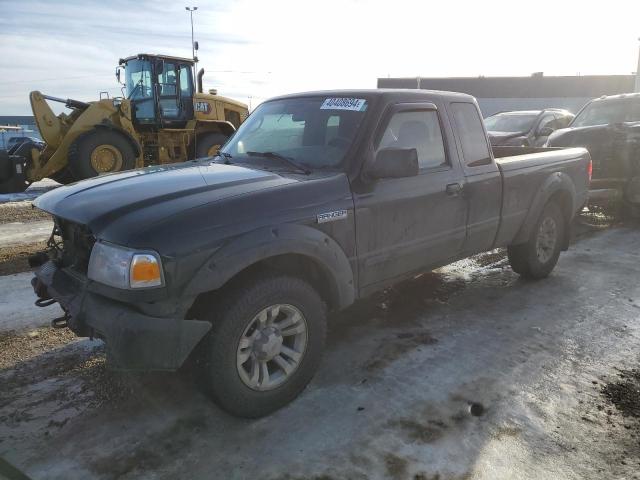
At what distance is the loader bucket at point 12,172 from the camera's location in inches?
412

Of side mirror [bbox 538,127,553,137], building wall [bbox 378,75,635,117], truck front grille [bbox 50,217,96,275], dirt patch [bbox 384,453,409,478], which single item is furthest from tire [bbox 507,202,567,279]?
building wall [bbox 378,75,635,117]

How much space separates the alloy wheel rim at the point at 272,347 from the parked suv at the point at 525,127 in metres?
9.39

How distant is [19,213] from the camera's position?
360 inches

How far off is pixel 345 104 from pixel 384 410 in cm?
216

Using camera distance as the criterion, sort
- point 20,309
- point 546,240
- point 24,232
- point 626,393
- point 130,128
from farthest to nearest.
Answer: point 130,128, point 24,232, point 546,240, point 20,309, point 626,393

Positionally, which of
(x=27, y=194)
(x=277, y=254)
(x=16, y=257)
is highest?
(x=277, y=254)

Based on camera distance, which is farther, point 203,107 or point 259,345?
point 203,107

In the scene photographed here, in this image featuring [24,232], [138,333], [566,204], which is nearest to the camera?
[138,333]

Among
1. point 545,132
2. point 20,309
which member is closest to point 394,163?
point 20,309

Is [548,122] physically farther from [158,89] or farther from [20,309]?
[20,309]

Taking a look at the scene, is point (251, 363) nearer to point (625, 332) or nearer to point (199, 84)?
point (625, 332)

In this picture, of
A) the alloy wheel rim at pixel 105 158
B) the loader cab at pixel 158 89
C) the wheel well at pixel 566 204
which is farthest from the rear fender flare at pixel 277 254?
the loader cab at pixel 158 89

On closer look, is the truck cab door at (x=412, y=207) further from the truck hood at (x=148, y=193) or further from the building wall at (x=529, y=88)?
the building wall at (x=529, y=88)

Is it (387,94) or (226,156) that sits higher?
(387,94)
